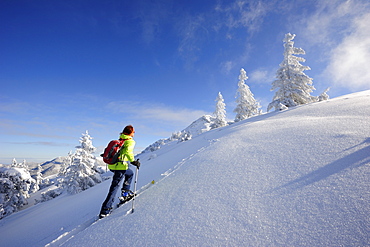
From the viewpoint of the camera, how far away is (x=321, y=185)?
2.99 metres

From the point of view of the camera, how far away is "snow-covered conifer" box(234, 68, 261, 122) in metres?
27.4

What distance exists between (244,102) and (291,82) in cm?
955

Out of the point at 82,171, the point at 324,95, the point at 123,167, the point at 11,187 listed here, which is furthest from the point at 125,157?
the point at 324,95

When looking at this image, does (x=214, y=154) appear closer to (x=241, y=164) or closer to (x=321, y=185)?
(x=241, y=164)

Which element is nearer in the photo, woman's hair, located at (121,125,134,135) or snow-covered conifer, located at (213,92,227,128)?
woman's hair, located at (121,125,134,135)

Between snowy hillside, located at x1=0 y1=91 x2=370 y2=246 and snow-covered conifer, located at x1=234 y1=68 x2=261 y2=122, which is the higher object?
snow-covered conifer, located at x1=234 y1=68 x2=261 y2=122

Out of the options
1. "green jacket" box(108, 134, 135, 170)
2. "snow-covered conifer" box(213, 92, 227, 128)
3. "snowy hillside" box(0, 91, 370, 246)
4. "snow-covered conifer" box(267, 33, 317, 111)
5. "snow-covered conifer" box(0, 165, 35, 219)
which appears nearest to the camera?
"snowy hillside" box(0, 91, 370, 246)

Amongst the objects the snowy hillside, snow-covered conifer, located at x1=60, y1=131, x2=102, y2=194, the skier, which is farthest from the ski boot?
snow-covered conifer, located at x1=60, y1=131, x2=102, y2=194

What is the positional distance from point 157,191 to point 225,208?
213 cm

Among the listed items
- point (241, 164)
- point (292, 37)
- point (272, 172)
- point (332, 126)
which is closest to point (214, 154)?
point (241, 164)

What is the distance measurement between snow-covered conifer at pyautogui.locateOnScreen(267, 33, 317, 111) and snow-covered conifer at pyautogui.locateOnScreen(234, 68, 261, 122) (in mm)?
7362

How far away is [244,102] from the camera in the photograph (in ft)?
91.9

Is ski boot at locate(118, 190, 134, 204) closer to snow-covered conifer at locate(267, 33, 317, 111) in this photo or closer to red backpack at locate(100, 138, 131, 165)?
red backpack at locate(100, 138, 131, 165)

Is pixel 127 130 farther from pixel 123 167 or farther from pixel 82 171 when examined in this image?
pixel 82 171
